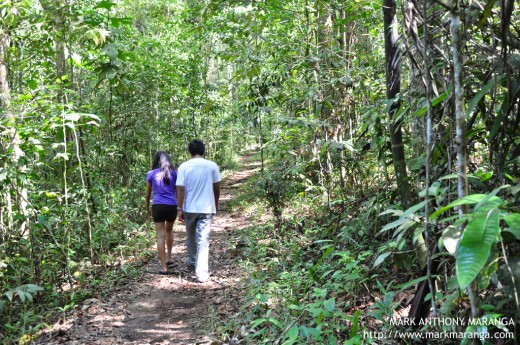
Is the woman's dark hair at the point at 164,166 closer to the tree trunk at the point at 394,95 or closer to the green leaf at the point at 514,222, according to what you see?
the tree trunk at the point at 394,95

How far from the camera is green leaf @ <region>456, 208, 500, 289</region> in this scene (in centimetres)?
162

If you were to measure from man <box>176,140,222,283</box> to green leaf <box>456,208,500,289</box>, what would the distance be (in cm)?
481

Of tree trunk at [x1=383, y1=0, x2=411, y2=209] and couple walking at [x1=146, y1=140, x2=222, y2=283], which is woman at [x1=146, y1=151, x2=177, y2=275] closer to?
couple walking at [x1=146, y1=140, x2=222, y2=283]

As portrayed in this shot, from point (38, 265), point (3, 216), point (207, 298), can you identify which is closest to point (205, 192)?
point (207, 298)

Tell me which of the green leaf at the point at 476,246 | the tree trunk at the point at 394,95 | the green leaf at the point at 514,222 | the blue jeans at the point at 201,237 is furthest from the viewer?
the blue jeans at the point at 201,237

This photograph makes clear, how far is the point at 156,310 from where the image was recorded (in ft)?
17.5

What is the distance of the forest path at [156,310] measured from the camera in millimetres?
4598

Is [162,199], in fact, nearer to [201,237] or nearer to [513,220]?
[201,237]

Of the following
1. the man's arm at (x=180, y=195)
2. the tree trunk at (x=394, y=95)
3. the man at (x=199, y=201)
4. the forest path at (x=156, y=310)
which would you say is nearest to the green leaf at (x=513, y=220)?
the tree trunk at (x=394, y=95)

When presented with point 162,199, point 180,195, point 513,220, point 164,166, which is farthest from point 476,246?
point 164,166

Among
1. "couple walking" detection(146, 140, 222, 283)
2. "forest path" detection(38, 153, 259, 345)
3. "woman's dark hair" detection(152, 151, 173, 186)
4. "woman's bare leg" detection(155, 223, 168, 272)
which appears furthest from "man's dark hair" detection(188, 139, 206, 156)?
"forest path" detection(38, 153, 259, 345)

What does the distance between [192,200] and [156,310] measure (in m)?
1.63

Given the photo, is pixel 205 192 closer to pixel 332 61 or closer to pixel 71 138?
pixel 71 138

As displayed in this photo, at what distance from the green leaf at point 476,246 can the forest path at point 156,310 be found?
10.4 feet
